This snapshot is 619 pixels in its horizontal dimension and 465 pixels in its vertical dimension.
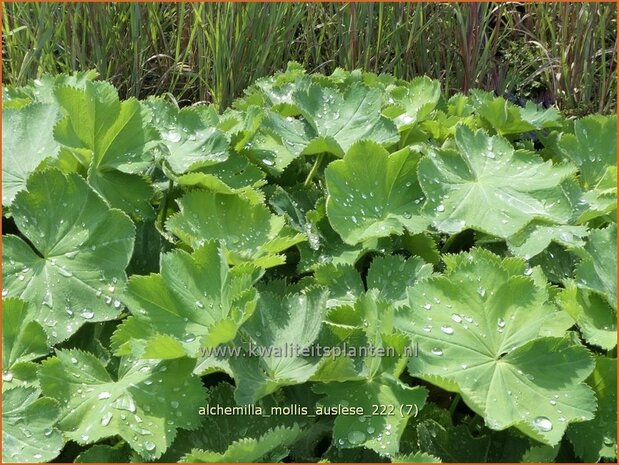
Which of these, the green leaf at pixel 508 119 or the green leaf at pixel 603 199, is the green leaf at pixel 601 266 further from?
the green leaf at pixel 508 119

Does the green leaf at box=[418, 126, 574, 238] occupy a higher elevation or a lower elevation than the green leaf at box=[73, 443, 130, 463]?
higher

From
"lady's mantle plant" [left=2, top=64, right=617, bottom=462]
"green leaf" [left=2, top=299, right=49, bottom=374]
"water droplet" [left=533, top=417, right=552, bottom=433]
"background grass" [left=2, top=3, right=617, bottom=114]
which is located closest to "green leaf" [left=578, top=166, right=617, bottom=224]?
"lady's mantle plant" [left=2, top=64, right=617, bottom=462]

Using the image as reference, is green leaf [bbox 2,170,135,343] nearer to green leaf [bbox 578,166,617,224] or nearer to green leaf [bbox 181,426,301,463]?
green leaf [bbox 181,426,301,463]

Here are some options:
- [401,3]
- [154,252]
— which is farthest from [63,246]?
[401,3]

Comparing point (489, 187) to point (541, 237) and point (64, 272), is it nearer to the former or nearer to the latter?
point (541, 237)

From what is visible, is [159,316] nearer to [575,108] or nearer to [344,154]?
[344,154]

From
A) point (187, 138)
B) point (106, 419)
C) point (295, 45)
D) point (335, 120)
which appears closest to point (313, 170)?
point (335, 120)

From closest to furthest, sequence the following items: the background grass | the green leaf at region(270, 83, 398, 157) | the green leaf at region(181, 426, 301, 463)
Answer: the green leaf at region(181, 426, 301, 463), the green leaf at region(270, 83, 398, 157), the background grass

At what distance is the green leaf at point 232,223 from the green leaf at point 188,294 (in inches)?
4.4

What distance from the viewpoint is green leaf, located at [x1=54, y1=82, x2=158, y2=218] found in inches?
40.8

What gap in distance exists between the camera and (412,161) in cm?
109

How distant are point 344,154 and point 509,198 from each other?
255 mm

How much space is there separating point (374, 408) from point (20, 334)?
0.42m

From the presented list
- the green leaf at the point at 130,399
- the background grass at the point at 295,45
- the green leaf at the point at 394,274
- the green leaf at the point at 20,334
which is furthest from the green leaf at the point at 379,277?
the background grass at the point at 295,45
